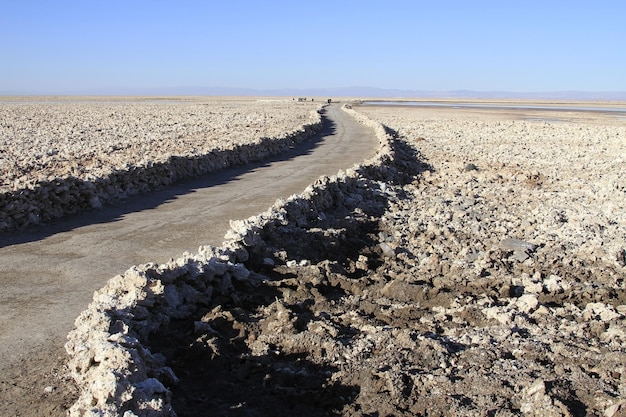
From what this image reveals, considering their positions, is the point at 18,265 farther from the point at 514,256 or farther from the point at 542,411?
the point at 514,256

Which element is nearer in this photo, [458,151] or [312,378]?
[312,378]

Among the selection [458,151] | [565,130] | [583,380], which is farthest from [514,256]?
[565,130]

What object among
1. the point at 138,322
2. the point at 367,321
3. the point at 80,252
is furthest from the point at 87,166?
the point at 367,321

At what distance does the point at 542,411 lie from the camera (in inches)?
167

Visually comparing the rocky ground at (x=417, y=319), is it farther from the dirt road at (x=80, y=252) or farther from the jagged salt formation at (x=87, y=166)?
the jagged salt formation at (x=87, y=166)

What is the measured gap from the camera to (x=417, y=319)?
6.32 meters

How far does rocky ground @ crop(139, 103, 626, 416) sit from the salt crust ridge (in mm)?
182

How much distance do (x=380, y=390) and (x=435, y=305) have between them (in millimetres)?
2437

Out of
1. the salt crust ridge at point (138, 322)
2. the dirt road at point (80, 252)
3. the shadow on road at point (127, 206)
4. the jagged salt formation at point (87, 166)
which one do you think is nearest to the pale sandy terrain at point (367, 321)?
the salt crust ridge at point (138, 322)

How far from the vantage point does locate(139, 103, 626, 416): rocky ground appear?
4547mm

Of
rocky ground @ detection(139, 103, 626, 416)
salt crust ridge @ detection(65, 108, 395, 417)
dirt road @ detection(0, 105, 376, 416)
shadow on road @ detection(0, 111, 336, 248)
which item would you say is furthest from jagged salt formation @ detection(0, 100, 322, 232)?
rocky ground @ detection(139, 103, 626, 416)

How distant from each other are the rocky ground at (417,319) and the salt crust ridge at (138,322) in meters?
0.18

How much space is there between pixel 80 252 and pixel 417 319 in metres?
4.09

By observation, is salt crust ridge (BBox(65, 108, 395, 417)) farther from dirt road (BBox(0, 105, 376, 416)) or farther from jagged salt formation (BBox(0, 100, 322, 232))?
jagged salt formation (BBox(0, 100, 322, 232))
